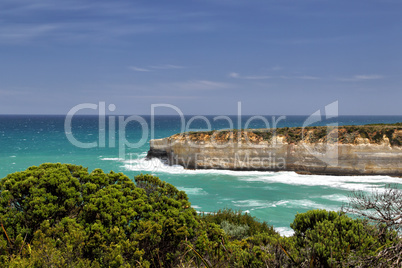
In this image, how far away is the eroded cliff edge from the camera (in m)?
33.9

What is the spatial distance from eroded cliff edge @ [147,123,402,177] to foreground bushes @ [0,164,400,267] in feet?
90.6

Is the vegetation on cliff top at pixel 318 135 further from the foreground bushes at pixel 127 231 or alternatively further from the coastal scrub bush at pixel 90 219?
the coastal scrub bush at pixel 90 219

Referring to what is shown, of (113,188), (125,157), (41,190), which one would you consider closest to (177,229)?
(113,188)

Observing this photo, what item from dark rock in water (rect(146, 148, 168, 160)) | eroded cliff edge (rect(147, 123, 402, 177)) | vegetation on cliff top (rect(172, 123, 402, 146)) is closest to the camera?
eroded cliff edge (rect(147, 123, 402, 177))

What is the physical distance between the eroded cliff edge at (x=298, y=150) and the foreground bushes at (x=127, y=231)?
→ 90.6 feet

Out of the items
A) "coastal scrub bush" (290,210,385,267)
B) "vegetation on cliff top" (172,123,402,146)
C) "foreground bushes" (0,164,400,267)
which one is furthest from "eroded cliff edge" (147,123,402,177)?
"coastal scrub bush" (290,210,385,267)

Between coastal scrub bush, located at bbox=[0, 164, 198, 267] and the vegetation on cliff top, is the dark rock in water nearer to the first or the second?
the vegetation on cliff top

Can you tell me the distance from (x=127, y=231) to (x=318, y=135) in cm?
3250

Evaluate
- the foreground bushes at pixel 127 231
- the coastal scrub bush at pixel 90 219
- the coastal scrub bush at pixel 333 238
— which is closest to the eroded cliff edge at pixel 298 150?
the foreground bushes at pixel 127 231

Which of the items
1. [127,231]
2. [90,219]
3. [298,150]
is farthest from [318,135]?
[90,219]

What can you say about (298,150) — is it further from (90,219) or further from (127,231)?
(90,219)

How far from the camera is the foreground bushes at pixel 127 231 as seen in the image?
6.57 m

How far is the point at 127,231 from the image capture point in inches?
340

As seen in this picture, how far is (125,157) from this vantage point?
4838 cm
